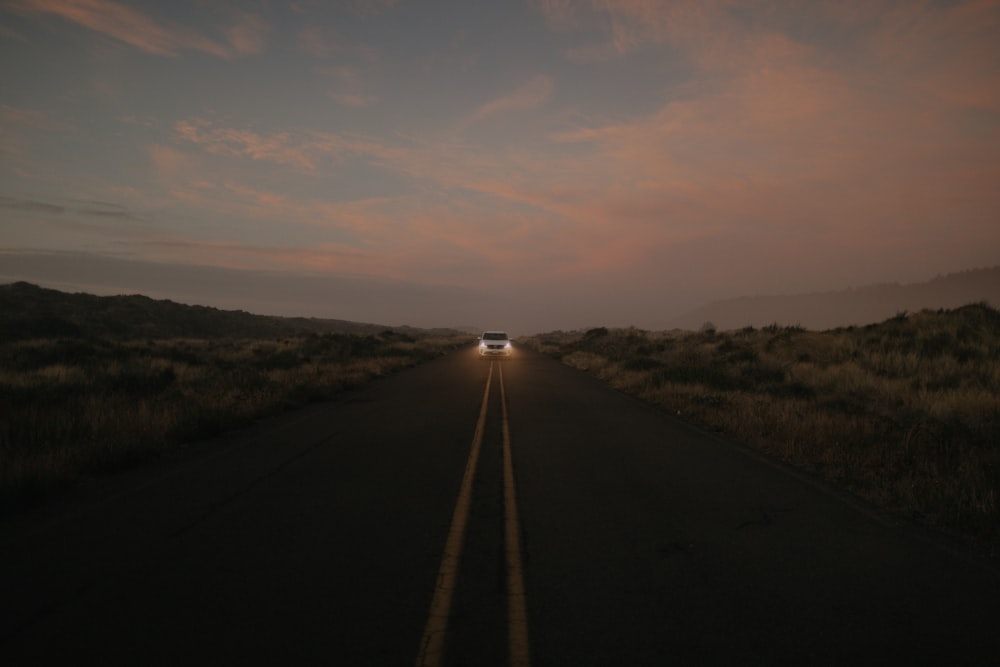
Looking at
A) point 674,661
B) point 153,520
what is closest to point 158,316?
point 153,520

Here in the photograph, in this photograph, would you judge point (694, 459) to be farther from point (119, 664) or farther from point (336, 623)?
point (119, 664)

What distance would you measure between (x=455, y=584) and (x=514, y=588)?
0.48 meters

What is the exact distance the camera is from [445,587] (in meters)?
4.55

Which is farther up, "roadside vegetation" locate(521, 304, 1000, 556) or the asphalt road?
"roadside vegetation" locate(521, 304, 1000, 556)

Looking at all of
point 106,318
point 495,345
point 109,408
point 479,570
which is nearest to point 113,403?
point 109,408

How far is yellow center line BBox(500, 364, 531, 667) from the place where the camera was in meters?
3.57

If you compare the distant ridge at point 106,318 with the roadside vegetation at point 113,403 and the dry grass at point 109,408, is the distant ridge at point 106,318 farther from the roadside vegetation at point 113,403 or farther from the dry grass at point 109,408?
the dry grass at point 109,408

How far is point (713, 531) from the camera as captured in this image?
6078 mm

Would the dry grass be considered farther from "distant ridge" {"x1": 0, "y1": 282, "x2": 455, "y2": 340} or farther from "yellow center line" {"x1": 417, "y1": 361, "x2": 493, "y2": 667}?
"distant ridge" {"x1": 0, "y1": 282, "x2": 455, "y2": 340}

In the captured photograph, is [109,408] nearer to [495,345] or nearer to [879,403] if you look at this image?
[879,403]

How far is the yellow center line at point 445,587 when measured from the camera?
356cm

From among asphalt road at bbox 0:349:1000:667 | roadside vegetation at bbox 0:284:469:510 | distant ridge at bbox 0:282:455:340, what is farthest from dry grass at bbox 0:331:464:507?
distant ridge at bbox 0:282:455:340

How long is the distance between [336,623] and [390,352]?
38.6 m

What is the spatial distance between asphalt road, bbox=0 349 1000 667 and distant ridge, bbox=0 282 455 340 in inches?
1812
